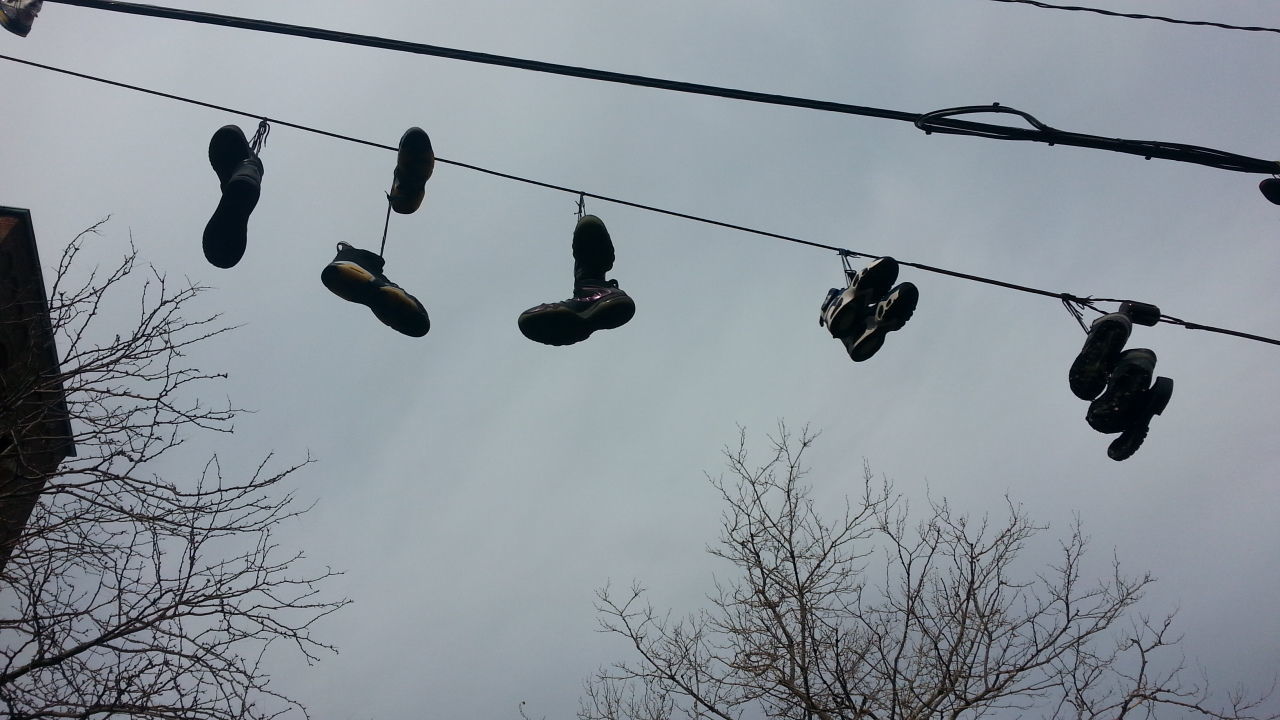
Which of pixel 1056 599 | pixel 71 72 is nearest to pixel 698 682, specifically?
pixel 1056 599

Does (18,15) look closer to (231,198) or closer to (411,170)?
(231,198)

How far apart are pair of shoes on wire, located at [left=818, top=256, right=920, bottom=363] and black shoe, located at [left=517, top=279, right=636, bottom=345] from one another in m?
1.18

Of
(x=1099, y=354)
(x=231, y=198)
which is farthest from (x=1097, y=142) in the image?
(x=231, y=198)

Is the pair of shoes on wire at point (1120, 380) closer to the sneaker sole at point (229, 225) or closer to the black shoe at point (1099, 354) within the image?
the black shoe at point (1099, 354)

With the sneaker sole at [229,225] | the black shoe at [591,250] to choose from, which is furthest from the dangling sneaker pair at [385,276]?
the black shoe at [591,250]

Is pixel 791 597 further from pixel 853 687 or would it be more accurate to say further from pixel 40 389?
pixel 40 389

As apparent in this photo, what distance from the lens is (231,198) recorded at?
383 centimetres

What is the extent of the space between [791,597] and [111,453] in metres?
6.54

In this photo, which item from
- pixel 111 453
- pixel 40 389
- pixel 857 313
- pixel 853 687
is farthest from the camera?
pixel 853 687

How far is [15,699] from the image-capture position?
13.7 ft

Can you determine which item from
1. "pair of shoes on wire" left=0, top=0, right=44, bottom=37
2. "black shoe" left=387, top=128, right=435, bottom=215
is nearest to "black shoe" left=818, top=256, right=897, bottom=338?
"black shoe" left=387, top=128, right=435, bottom=215

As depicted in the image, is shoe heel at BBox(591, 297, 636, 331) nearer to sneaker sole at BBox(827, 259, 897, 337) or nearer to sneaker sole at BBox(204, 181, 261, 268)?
sneaker sole at BBox(827, 259, 897, 337)

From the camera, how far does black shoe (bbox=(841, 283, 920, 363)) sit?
3902mm

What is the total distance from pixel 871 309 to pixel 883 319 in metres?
0.18
